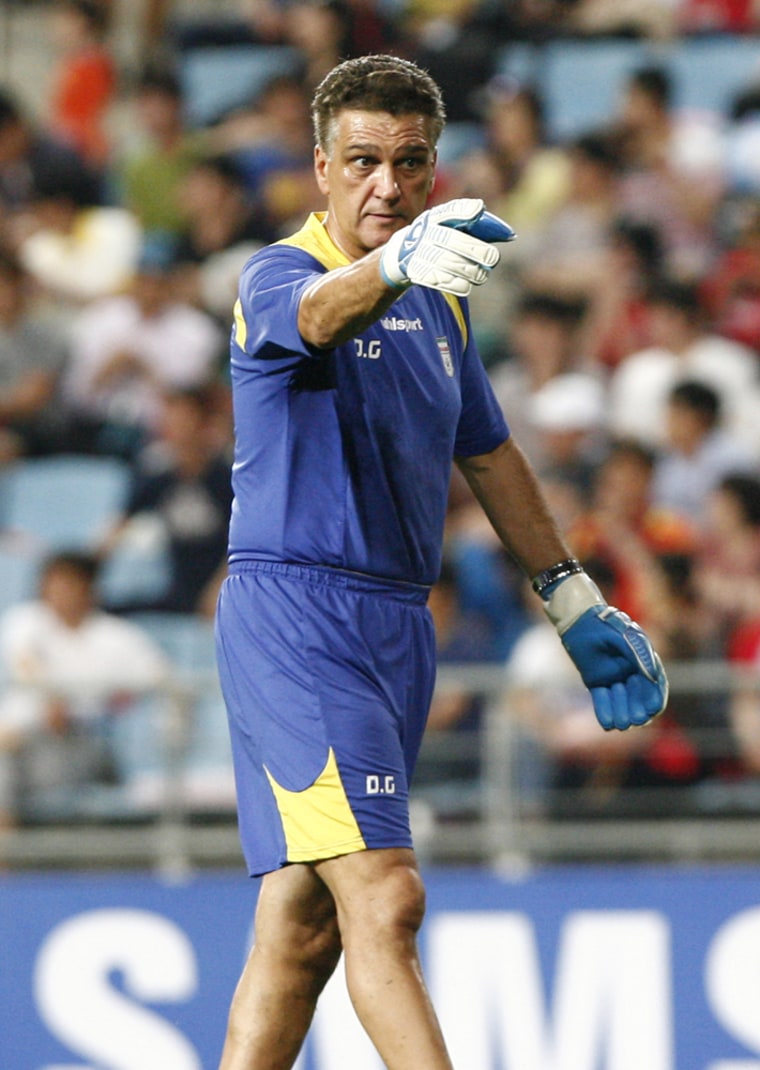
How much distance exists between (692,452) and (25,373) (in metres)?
3.47

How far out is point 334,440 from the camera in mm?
Answer: 4164

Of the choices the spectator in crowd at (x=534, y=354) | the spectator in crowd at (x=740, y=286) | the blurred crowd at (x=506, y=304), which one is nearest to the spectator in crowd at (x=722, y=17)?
the blurred crowd at (x=506, y=304)

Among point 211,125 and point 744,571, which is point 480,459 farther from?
point 211,125

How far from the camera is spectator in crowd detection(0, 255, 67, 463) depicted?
1000 cm

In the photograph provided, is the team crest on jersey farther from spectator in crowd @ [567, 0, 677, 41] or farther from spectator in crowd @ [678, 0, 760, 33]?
spectator in crowd @ [678, 0, 760, 33]

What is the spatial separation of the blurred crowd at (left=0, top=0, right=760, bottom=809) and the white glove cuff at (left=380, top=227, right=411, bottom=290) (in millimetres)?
3657

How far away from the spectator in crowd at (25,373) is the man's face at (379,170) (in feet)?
19.4

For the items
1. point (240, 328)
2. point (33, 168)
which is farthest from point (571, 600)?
point (33, 168)

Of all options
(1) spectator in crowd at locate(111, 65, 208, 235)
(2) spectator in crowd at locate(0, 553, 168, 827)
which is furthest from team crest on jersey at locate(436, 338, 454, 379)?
(1) spectator in crowd at locate(111, 65, 208, 235)

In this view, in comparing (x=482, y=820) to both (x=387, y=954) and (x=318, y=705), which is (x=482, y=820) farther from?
(x=387, y=954)

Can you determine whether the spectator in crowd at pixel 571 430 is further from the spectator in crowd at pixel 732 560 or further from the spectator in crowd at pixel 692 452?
the spectator in crowd at pixel 732 560

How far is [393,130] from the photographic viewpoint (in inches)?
162

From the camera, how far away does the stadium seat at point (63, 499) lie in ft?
31.4

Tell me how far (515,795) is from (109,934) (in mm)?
1476
